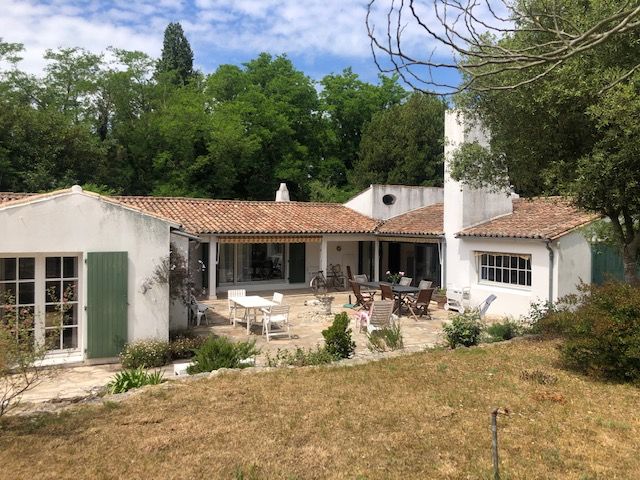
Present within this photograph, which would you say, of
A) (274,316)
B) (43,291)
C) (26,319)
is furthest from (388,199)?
(26,319)

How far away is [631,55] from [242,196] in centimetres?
3755

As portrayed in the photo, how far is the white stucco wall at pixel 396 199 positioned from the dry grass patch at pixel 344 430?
63.9 feet

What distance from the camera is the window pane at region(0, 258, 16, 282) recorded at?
11.3 m

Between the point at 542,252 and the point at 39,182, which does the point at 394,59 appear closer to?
the point at 542,252

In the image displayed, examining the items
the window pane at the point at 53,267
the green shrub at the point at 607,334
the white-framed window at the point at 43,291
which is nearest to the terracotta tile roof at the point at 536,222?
the green shrub at the point at 607,334

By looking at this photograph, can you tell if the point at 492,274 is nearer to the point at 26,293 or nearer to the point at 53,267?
the point at 53,267

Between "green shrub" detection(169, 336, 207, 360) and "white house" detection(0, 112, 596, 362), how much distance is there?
45 centimetres

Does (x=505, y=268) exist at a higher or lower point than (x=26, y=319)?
higher

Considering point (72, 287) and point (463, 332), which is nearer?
point (72, 287)

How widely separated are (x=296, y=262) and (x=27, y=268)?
16826 millimetres

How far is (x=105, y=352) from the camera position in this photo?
39.3 ft

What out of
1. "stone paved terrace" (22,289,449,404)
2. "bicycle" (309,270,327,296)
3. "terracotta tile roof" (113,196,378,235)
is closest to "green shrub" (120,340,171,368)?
"stone paved terrace" (22,289,449,404)

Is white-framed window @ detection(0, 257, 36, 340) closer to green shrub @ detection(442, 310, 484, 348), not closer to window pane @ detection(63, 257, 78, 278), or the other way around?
window pane @ detection(63, 257, 78, 278)

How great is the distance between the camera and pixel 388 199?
95.7 ft
